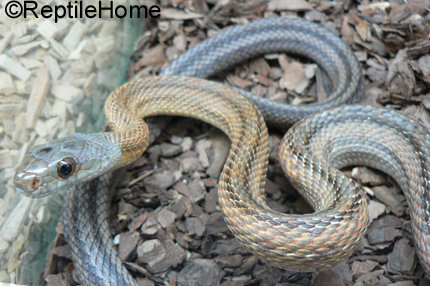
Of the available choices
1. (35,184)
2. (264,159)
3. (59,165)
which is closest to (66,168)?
(59,165)

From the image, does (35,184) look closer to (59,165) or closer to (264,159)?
(59,165)

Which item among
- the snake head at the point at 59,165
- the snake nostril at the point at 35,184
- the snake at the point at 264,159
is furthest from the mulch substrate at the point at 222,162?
the snake nostril at the point at 35,184

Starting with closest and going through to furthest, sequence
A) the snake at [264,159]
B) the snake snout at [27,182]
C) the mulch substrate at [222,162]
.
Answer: the snake at [264,159] < the snake snout at [27,182] < the mulch substrate at [222,162]

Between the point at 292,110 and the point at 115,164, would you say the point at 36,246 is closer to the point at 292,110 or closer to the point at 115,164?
the point at 115,164

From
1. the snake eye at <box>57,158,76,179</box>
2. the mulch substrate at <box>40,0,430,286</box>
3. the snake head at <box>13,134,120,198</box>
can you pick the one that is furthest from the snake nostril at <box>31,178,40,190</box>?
the mulch substrate at <box>40,0,430,286</box>

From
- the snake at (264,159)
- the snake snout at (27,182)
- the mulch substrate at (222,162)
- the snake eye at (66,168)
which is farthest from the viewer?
the mulch substrate at (222,162)

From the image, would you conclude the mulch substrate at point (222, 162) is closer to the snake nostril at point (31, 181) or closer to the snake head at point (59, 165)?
the snake head at point (59, 165)

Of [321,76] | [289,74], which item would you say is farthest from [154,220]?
[321,76]

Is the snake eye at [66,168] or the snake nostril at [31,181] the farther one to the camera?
the snake eye at [66,168]
